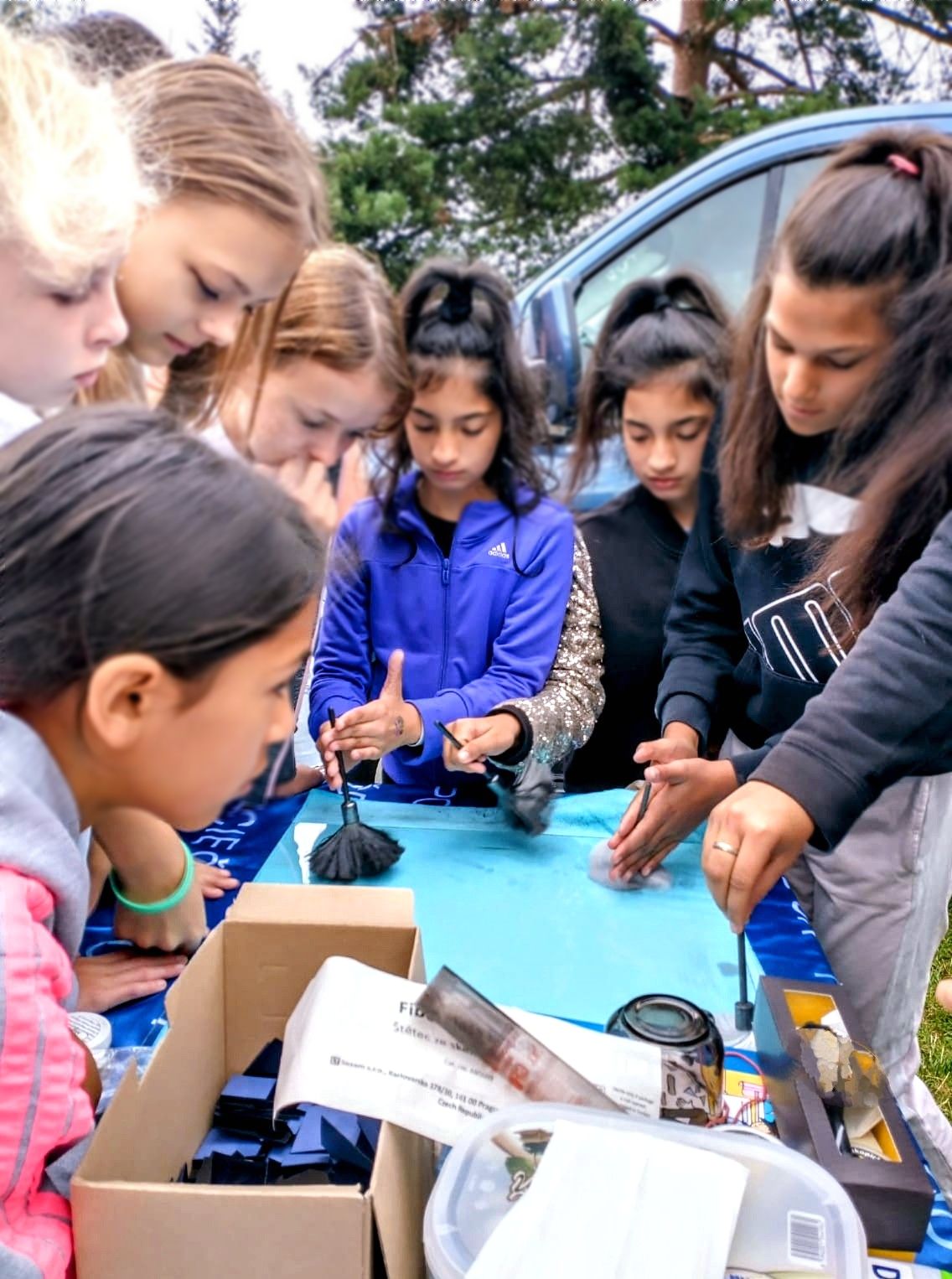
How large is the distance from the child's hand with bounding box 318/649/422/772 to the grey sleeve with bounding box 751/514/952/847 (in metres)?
0.63

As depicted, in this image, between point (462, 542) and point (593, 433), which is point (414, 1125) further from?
point (593, 433)

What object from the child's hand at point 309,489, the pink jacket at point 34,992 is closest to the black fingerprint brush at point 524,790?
the child's hand at point 309,489

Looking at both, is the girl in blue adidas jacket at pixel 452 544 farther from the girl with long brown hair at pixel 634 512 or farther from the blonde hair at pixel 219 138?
the blonde hair at pixel 219 138

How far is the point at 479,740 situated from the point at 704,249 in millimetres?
1811

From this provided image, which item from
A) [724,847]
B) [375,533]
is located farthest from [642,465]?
[724,847]

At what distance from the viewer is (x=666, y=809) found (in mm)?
1126

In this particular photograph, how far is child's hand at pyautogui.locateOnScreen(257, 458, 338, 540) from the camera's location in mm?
473

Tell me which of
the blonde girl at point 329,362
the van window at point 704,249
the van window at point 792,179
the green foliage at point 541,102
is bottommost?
the blonde girl at point 329,362

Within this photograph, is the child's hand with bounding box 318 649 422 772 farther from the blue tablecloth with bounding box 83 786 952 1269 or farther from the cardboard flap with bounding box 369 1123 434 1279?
the cardboard flap with bounding box 369 1123 434 1279

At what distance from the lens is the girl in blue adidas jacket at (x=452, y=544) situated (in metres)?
1.52

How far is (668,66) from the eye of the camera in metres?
3.03

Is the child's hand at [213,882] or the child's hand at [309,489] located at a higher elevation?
the child's hand at [309,489]

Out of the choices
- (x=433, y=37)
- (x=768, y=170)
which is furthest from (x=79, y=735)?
(x=433, y=37)

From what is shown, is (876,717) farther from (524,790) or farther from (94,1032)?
(94,1032)
